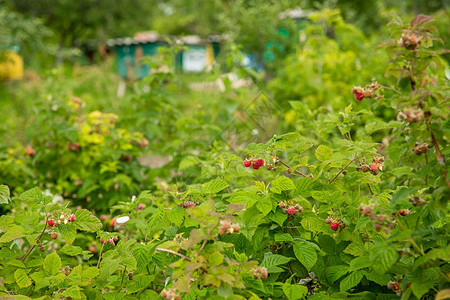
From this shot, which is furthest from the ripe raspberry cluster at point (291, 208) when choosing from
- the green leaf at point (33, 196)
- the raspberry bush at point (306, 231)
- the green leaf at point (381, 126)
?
the green leaf at point (33, 196)

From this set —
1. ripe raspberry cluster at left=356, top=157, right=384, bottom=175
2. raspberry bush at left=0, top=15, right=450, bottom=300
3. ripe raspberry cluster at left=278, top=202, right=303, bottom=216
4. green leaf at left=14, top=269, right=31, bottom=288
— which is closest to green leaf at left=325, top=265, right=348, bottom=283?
raspberry bush at left=0, top=15, right=450, bottom=300

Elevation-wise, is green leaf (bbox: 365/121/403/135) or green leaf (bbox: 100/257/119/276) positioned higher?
green leaf (bbox: 365/121/403/135)

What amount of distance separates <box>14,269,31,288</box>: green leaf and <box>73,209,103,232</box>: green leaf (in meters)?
0.23

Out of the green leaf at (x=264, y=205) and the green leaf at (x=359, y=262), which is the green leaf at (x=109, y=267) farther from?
the green leaf at (x=359, y=262)

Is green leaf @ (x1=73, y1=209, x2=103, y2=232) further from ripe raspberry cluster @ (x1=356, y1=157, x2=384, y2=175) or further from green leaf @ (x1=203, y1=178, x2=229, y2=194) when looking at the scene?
ripe raspberry cluster @ (x1=356, y1=157, x2=384, y2=175)

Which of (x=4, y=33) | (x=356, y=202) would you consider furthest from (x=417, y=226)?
(x=4, y=33)

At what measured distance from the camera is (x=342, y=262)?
61.2 inches

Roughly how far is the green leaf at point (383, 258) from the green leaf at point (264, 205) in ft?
1.16

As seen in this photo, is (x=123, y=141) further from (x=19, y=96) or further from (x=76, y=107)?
(x=19, y=96)

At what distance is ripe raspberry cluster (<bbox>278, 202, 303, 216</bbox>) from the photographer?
1436 mm

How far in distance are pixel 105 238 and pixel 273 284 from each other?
62cm

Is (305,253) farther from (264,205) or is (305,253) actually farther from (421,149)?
(421,149)

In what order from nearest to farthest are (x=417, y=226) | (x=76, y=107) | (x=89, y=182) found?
1. (x=417, y=226)
2. (x=89, y=182)
3. (x=76, y=107)

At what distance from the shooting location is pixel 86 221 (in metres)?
1.54
